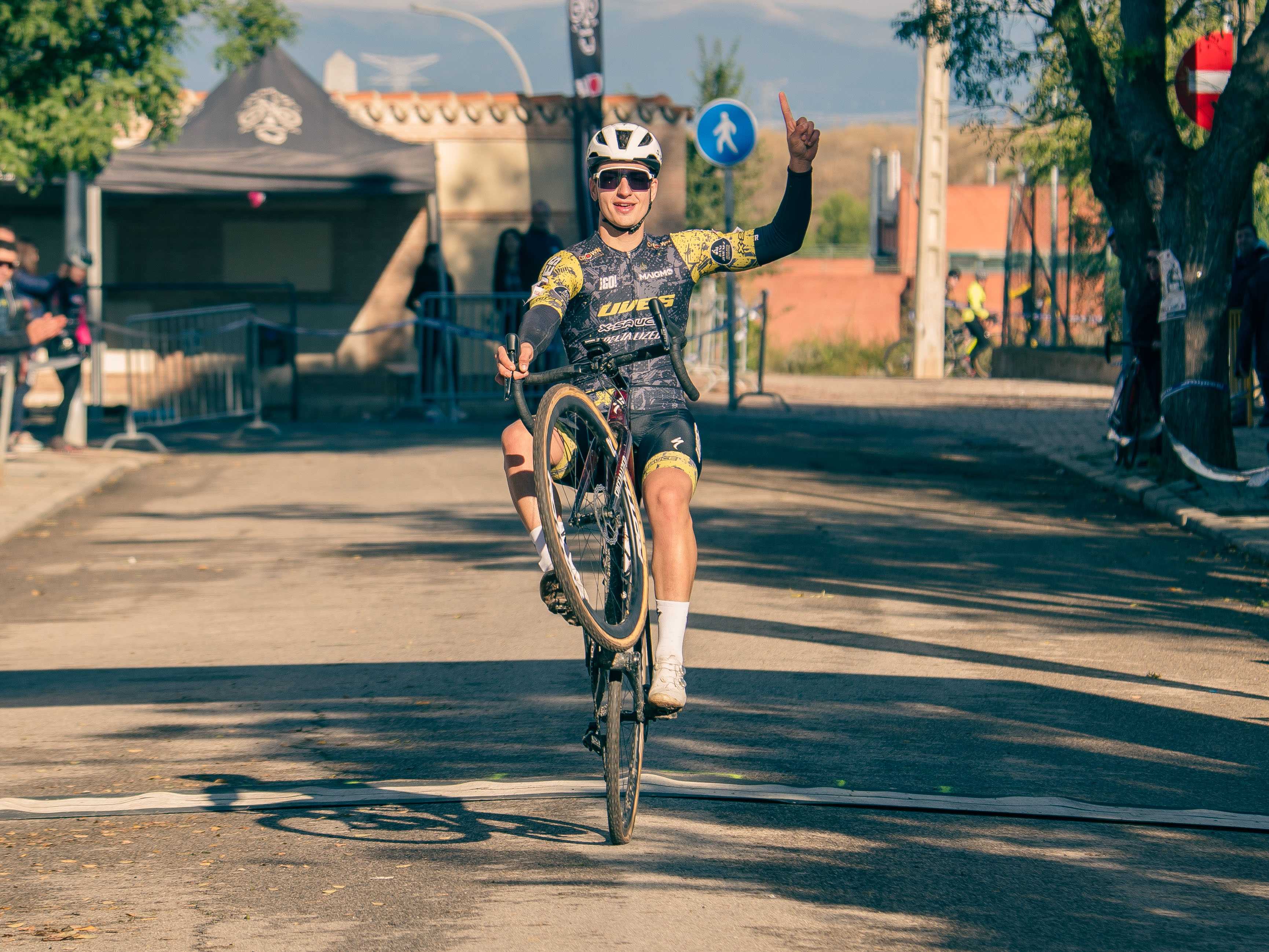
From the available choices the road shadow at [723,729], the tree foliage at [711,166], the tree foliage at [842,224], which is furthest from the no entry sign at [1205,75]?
the tree foliage at [842,224]

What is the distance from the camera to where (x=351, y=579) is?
34.0ft

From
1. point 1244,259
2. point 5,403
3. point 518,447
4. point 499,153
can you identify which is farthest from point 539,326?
point 499,153

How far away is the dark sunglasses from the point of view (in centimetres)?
560

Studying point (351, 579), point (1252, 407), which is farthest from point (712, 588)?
point (1252, 407)

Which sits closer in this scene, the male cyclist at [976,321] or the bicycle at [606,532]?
the bicycle at [606,532]

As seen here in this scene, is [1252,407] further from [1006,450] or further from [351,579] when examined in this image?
[351,579]

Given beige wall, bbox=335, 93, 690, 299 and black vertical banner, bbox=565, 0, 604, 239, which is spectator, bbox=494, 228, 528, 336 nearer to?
black vertical banner, bbox=565, 0, 604, 239

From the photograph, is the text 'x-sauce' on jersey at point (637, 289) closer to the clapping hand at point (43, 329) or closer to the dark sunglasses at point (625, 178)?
the dark sunglasses at point (625, 178)

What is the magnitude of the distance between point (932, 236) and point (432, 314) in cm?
1221

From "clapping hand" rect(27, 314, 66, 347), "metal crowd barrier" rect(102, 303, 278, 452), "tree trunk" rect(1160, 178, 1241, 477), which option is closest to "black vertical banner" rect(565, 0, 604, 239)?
"metal crowd barrier" rect(102, 303, 278, 452)

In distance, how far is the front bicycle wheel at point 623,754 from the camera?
4887 mm

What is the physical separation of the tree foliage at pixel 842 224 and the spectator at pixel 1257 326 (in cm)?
7574

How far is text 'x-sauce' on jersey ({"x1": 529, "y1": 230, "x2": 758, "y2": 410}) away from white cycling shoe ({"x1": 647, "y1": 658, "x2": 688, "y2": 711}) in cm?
82

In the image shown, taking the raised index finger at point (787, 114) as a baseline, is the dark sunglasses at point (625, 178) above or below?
below
